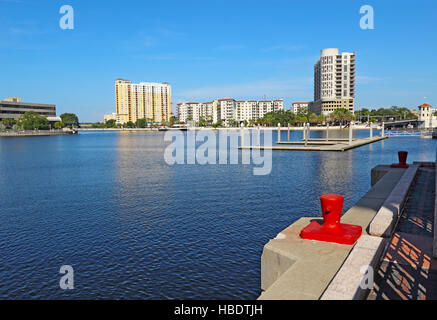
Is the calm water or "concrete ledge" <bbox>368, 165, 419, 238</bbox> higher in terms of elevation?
"concrete ledge" <bbox>368, 165, 419, 238</bbox>

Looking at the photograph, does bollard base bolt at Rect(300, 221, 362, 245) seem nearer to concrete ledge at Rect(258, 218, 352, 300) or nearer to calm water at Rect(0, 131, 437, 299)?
concrete ledge at Rect(258, 218, 352, 300)

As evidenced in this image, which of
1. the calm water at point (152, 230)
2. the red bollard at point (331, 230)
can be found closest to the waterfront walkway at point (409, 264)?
the red bollard at point (331, 230)

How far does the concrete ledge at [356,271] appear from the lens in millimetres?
6023

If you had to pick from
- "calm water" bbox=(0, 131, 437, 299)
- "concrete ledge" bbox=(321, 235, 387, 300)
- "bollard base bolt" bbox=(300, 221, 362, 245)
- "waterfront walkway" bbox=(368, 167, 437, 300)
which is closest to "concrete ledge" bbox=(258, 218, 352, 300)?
"bollard base bolt" bbox=(300, 221, 362, 245)

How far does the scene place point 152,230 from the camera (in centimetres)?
1625

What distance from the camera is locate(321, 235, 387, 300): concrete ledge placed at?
6023 millimetres

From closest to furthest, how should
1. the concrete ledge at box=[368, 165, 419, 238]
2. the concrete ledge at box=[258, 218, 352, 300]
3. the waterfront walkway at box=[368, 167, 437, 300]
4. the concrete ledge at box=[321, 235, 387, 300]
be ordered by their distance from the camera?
the concrete ledge at box=[321, 235, 387, 300], the concrete ledge at box=[258, 218, 352, 300], the waterfront walkway at box=[368, 167, 437, 300], the concrete ledge at box=[368, 165, 419, 238]

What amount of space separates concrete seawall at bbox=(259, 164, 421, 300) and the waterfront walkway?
0.29 meters

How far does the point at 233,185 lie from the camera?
2758 centimetres

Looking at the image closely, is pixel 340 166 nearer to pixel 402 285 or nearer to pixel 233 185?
pixel 233 185

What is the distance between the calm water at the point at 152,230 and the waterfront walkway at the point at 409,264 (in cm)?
399

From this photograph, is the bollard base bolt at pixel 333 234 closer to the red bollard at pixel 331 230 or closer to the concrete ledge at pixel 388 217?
the red bollard at pixel 331 230

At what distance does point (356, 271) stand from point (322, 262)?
1.09 metres

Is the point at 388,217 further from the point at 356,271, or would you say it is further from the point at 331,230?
the point at 356,271
